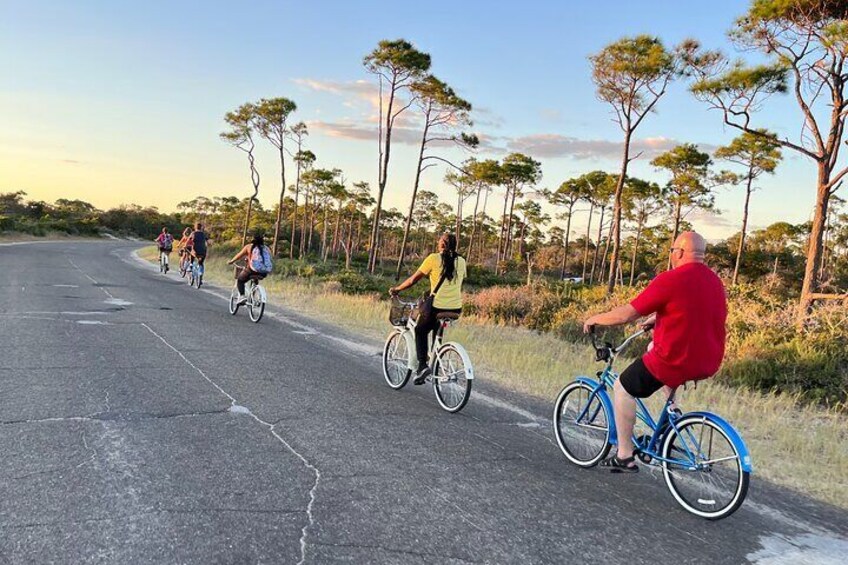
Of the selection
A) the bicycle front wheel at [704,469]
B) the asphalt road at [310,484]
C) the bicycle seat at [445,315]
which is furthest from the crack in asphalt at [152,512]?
the bicycle seat at [445,315]

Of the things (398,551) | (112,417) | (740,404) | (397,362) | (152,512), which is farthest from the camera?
(740,404)

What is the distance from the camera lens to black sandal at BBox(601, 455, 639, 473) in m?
4.41

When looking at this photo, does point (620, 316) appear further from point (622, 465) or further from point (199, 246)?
point (199, 246)

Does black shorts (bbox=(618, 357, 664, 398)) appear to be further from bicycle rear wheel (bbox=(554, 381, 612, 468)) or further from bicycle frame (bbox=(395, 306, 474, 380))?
bicycle frame (bbox=(395, 306, 474, 380))

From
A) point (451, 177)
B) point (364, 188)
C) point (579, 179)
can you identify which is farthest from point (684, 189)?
point (364, 188)

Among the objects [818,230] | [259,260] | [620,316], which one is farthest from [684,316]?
[818,230]

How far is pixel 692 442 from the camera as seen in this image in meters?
4.11

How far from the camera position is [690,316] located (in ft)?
12.9

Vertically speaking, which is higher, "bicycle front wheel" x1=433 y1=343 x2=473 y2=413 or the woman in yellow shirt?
the woman in yellow shirt

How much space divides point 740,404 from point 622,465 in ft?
14.0

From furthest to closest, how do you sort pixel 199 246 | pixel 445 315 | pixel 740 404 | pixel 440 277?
1. pixel 199 246
2. pixel 740 404
3. pixel 445 315
4. pixel 440 277

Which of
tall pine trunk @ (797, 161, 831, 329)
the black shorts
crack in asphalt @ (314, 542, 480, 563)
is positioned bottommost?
crack in asphalt @ (314, 542, 480, 563)

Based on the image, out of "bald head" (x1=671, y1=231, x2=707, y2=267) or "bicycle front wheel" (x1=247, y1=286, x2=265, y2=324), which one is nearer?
"bald head" (x1=671, y1=231, x2=707, y2=267)

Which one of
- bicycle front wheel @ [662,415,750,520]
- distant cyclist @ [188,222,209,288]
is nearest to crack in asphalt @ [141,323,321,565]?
bicycle front wheel @ [662,415,750,520]
